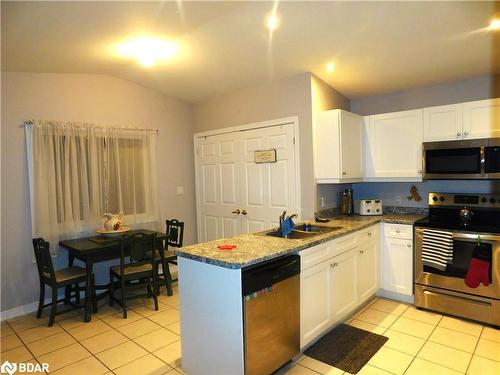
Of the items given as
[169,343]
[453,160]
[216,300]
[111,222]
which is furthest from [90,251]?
[453,160]

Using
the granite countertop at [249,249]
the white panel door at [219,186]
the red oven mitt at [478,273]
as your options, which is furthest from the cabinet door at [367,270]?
the white panel door at [219,186]

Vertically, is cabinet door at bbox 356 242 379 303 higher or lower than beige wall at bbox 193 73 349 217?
lower

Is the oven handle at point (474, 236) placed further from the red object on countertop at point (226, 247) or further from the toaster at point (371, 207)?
the red object on countertop at point (226, 247)

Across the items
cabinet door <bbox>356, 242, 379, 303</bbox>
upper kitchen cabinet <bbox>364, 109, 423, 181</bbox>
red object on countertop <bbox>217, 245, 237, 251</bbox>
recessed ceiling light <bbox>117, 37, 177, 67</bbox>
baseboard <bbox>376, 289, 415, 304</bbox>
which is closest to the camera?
red object on countertop <bbox>217, 245, 237, 251</bbox>

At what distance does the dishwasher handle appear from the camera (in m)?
1.99

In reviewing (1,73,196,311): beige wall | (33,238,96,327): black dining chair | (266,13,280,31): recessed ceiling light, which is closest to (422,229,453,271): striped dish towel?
(266,13,280,31): recessed ceiling light

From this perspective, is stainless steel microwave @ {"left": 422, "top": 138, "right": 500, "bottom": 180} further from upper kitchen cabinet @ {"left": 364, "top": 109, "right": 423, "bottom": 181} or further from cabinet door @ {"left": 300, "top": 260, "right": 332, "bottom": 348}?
cabinet door @ {"left": 300, "top": 260, "right": 332, "bottom": 348}

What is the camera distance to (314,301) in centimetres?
259

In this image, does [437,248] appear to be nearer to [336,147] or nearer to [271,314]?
[336,147]

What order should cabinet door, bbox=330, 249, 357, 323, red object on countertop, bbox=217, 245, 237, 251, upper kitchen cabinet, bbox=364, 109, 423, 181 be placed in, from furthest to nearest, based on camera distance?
upper kitchen cabinet, bbox=364, 109, 423, 181
cabinet door, bbox=330, 249, 357, 323
red object on countertop, bbox=217, 245, 237, 251

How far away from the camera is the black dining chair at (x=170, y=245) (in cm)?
387

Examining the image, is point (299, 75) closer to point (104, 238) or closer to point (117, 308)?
point (104, 238)

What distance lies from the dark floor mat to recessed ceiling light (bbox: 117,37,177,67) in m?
3.02

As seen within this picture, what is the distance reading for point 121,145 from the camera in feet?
13.7
